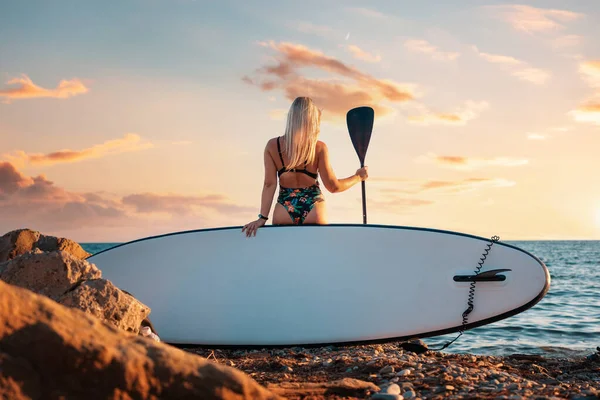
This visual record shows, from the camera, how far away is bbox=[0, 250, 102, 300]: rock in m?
3.45

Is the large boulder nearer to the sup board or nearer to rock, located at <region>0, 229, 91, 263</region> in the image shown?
the sup board

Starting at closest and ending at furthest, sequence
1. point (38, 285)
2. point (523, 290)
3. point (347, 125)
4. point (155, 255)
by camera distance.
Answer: point (38, 285) < point (523, 290) < point (155, 255) < point (347, 125)

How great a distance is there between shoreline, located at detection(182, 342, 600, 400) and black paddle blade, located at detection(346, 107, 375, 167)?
1952 mm

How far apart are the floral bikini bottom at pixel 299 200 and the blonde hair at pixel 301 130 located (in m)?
0.33

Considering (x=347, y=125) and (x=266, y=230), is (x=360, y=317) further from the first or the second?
(x=347, y=125)

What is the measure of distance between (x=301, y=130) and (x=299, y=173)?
38cm

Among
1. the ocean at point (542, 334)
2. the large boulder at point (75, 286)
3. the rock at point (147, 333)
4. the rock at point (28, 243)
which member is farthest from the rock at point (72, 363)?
the ocean at point (542, 334)

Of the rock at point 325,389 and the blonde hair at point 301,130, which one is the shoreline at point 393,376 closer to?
the rock at point 325,389

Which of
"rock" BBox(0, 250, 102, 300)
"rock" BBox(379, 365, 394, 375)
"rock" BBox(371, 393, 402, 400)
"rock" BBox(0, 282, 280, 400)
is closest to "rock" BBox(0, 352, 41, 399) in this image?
"rock" BBox(0, 282, 280, 400)

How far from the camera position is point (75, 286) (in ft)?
11.3

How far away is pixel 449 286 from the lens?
4988 mm

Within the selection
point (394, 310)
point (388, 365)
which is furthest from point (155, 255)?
point (388, 365)

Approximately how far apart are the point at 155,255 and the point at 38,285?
1896 mm

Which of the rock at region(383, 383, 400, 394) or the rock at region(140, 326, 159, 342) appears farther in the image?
the rock at region(140, 326, 159, 342)
